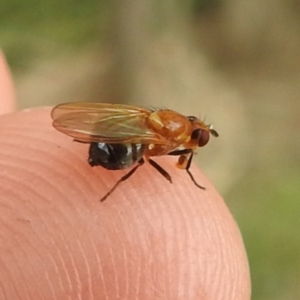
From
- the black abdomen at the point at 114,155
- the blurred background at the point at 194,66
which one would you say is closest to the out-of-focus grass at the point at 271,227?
the blurred background at the point at 194,66

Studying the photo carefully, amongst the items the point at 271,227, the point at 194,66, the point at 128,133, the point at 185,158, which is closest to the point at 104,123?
the point at 128,133

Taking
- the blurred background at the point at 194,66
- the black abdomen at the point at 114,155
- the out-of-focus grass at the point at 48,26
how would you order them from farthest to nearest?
1. the out-of-focus grass at the point at 48,26
2. the blurred background at the point at 194,66
3. the black abdomen at the point at 114,155

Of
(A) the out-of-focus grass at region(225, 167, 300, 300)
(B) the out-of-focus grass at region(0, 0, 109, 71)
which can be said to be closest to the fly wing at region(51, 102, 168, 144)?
(A) the out-of-focus grass at region(225, 167, 300, 300)

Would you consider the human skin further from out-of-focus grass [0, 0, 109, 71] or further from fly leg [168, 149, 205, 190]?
out-of-focus grass [0, 0, 109, 71]

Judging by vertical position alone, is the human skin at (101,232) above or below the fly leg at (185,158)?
below

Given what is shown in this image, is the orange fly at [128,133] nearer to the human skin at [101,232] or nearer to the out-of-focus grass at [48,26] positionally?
the human skin at [101,232]

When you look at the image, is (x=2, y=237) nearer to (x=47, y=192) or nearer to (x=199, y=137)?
(x=47, y=192)

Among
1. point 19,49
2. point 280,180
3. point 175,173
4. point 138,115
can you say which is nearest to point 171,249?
point 175,173
